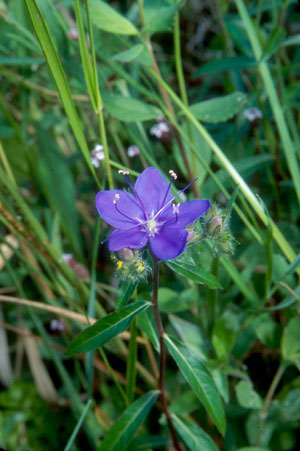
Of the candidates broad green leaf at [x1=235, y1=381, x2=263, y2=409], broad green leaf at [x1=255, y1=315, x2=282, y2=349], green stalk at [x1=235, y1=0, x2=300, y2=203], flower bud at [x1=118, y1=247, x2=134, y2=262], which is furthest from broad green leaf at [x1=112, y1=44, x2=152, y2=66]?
broad green leaf at [x1=235, y1=381, x2=263, y2=409]

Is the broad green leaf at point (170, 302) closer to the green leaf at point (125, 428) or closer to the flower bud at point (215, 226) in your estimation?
the green leaf at point (125, 428)

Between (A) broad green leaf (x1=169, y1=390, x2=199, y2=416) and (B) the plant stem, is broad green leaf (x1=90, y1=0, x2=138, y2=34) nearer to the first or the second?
(B) the plant stem

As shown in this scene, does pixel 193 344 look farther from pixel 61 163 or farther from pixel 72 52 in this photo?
pixel 72 52

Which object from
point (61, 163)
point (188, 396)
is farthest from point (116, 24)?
point (188, 396)

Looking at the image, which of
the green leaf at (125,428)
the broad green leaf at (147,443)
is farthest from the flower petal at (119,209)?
the broad green leaf at (147,443)

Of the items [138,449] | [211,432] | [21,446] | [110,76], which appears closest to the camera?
[138,449]

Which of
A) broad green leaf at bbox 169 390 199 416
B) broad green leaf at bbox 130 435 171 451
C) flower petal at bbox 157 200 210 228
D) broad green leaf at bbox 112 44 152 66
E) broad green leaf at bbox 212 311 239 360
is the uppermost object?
broad green leaf at bbox 112 44 152 66
